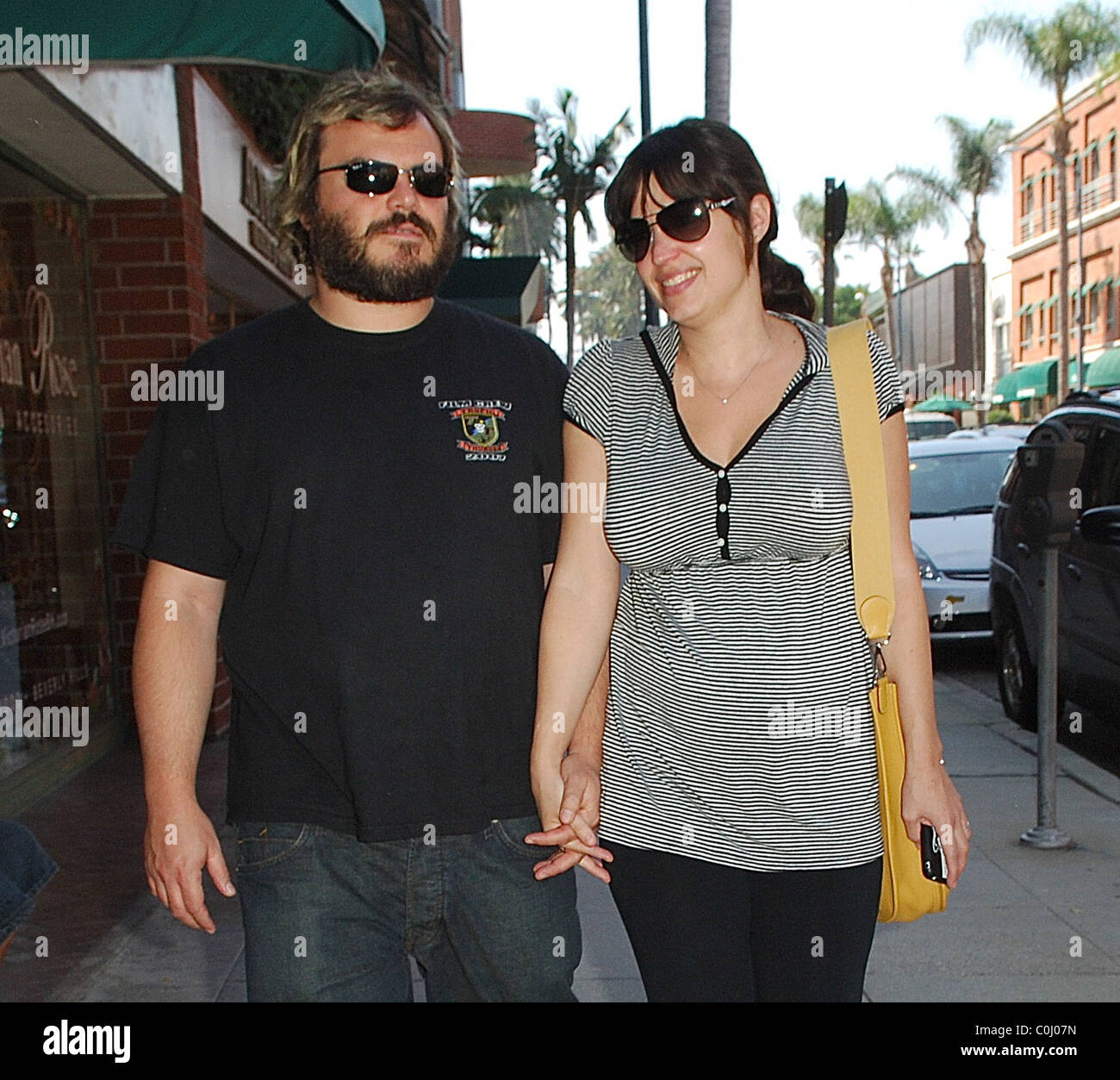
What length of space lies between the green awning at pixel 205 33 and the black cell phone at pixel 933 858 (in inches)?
142

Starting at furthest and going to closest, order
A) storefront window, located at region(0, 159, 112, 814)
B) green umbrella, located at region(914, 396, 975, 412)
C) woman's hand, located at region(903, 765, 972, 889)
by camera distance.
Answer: green umbrella, located at region(914, 396, 975, 412)
storefront window, located at region(0, 159, 112, 814)
woman's hand, located at region(903, 765, 972, 889)

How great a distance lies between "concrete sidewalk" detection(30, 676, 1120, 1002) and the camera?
173 inches

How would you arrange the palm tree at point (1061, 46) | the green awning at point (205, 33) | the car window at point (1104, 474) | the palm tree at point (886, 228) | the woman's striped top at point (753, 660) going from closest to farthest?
the woman's striped top at point (753, 660) → the green awning at point (205, 33) → the car window at point (1104, 474) → the palm tree at point (1061, 46) → the palm tree at point (886, 228)

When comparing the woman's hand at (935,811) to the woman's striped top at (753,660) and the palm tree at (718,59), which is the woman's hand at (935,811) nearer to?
the woman's striped top at (753,660)

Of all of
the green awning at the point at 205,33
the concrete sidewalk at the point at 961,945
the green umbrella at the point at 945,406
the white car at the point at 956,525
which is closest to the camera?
the concrete sidewalk at the point at 961,945

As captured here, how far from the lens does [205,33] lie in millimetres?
4953

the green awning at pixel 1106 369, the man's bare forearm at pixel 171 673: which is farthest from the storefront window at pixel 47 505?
the green awning at pixel 1106 369

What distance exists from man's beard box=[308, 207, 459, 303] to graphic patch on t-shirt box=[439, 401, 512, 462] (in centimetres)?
21

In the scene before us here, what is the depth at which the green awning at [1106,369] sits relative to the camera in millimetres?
43438

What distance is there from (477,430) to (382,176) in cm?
49

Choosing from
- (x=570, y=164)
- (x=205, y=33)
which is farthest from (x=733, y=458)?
(x=570, y=164)

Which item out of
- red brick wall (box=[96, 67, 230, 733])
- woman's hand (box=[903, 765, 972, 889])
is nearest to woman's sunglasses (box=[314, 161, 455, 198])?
woman's hand (box=[903, 765, 972, 889])

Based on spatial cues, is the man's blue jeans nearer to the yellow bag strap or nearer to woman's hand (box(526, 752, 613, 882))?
woman's hand (box(526, 752, 613, 882))
